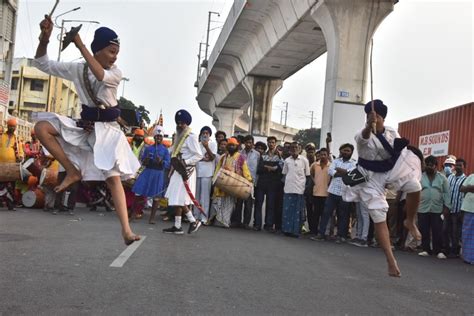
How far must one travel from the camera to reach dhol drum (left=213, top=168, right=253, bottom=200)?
12414 millimetres

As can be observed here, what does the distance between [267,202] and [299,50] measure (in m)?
15.7

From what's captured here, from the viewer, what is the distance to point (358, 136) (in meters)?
6.21

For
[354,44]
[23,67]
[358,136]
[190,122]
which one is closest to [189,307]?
[358,136]

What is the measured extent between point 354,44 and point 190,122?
Result: 33.7ft

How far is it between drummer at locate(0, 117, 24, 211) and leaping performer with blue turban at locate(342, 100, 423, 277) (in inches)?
330

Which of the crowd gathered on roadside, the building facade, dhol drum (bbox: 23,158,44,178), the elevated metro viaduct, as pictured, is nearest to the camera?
the crowd gathered on roadside

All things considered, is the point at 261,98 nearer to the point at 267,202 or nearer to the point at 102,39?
the point at 267,202

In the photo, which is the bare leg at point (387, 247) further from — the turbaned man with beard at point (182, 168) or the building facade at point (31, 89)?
the building facade at point (31, 89)

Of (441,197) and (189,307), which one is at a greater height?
(441,197)

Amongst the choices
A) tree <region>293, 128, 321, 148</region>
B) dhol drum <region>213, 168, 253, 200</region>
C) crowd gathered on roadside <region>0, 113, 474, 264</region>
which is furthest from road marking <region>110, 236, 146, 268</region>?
tree <region>293, 128, 321, 148</region>

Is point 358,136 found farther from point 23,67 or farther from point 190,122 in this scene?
point 23,67

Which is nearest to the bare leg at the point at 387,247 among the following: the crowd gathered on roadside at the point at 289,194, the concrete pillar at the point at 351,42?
the crowd gathered on roadside at the point at 289,194

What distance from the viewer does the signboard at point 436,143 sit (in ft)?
50.4

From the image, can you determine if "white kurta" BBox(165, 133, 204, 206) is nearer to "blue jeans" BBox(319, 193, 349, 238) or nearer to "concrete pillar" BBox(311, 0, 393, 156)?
"blue jeans" BBox(319, 193, 349, 238)
